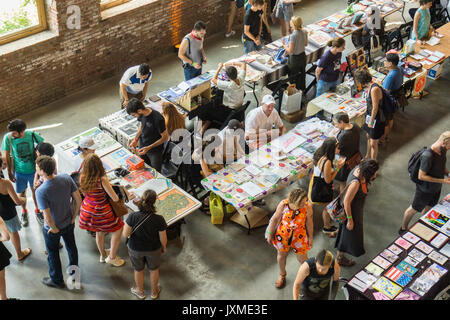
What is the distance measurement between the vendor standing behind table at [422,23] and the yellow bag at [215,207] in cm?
601

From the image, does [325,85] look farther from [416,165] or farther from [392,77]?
[416,165]

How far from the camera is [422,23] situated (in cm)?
1127

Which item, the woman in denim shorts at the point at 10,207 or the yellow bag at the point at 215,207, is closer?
the woman in denim shorts at the point at 10,207

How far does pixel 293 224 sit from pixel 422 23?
6645 millimetres

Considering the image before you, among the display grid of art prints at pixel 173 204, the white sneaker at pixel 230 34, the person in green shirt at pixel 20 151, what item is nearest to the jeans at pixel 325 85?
the display grid of art prints at pixel 173 204

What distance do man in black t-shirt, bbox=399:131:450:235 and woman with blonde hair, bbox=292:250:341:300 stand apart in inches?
86.1

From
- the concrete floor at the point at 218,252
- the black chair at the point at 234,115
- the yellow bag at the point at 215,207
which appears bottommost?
the concrete floor at the point at 218,252

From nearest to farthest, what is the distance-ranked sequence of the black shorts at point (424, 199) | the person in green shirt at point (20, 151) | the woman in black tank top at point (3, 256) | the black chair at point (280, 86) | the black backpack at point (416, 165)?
the woman in black tank top at point (3, 256)
the person in green shirt at point (20, 151)
the black backpack at point (416, 165)
the black shorts at point (424, 199)
the black chair at point (280, 86)

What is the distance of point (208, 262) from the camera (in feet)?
25.0

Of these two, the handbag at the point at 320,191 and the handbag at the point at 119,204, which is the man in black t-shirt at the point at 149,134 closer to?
the handbag at the point at 119,204

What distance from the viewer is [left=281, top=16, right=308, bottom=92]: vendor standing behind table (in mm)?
9969

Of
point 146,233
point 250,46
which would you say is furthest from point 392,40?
point 146,233

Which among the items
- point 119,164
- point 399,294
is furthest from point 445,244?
point 119,164

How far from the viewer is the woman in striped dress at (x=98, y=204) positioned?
21.5 ft
